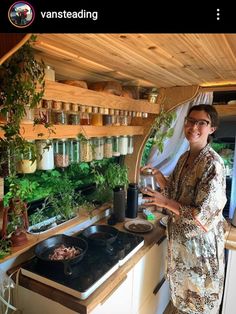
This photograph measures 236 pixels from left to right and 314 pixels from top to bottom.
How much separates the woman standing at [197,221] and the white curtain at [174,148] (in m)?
0.80

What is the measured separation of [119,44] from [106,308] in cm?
110

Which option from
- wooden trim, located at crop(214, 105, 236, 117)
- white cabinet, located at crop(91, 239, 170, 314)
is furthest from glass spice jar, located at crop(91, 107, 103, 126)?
wooden trim, located at crop(214, 105, 236, 117)

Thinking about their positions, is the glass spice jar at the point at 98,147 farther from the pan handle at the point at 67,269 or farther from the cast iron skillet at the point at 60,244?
the pan handle at the point at 67,269

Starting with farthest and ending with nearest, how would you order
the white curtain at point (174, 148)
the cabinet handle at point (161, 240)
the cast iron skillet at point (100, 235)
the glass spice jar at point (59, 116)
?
the white curtain at point (174, 148) < the cabinet handle at point (161, 240) < the cast iron skillet at point (100, 235) < the glass spice jar at point (59, 116)

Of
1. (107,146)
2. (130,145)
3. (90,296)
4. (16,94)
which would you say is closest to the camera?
(16,94)

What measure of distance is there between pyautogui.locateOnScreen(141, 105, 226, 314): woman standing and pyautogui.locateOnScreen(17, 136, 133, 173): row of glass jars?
1.43 feet

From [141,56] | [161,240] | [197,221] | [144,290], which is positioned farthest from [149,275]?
[141,56]

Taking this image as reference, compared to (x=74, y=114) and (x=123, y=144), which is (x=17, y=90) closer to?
(x=74, y=114)

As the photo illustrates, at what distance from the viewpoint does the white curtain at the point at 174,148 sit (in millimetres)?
2256

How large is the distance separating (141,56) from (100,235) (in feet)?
3.33

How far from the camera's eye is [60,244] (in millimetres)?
1302

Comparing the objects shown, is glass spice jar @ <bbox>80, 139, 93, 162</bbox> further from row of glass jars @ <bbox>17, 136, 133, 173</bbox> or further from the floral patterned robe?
the floral patterned robe

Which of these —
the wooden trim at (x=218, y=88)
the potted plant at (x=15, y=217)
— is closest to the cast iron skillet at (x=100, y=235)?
the potted plant at (x=15, y=217)

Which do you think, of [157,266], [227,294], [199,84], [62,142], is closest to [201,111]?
[199,84]
